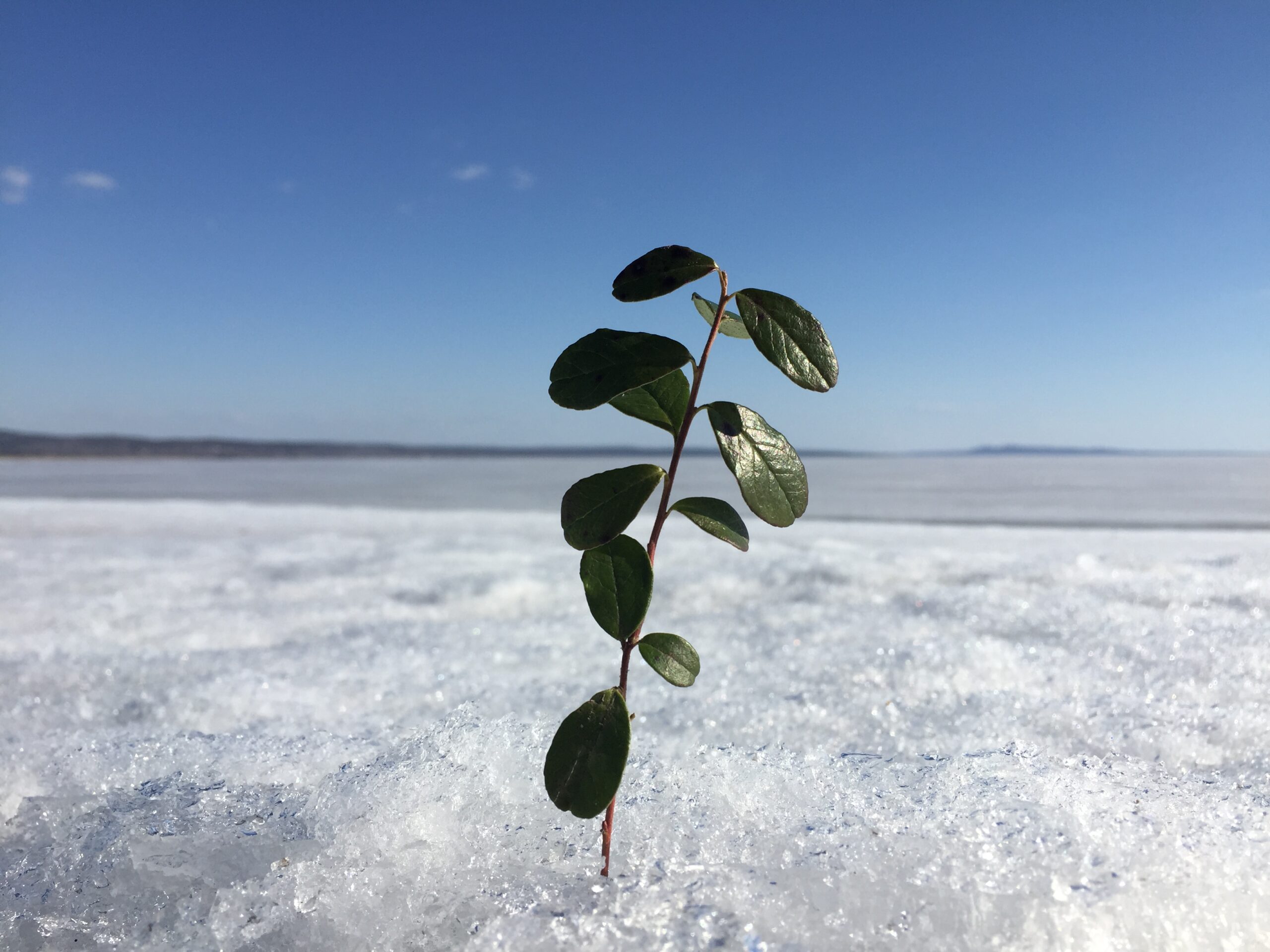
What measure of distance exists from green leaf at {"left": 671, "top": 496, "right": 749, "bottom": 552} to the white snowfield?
267 millimetres

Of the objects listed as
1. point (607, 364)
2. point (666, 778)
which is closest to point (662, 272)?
point (607, 364)

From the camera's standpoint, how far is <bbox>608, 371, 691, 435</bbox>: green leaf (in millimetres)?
516

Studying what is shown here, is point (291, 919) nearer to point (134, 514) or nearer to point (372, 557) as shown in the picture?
point (372, 557)

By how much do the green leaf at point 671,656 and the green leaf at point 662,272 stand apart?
0.24 meters

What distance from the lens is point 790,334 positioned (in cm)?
46

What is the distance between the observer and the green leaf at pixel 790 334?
464 millimetres

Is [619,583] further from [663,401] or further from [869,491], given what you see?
[869,491]

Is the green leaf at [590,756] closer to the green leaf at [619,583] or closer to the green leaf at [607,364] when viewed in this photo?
the green leaf at [619,583]

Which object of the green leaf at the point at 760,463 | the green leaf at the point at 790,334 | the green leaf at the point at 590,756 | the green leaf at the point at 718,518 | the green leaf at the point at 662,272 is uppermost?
the green leaf at the point at 662,272

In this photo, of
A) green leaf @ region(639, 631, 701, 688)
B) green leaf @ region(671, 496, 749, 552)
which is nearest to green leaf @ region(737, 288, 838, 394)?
green leaf @ region(671, 496, 749, 552)

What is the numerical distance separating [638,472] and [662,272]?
0.13 meters

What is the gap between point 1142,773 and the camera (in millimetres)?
723

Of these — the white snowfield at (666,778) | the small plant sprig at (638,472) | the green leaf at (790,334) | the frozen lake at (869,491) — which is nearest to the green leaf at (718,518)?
the small plant sprig at (638,472)

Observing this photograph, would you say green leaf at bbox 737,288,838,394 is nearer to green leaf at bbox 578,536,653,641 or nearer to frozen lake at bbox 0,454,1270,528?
green leaf at bbox 578,536,653,641
